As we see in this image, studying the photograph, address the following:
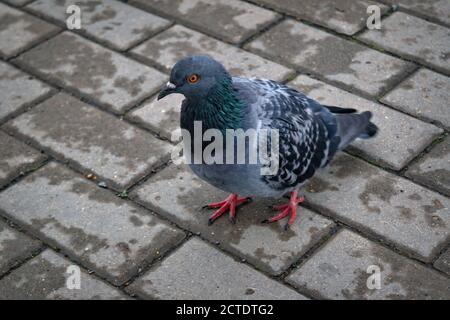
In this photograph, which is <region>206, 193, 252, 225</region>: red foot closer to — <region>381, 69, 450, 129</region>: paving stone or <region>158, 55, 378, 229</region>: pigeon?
<region>158, 55, 378, 229</region>: pigeon

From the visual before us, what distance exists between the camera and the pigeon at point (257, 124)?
165 inches

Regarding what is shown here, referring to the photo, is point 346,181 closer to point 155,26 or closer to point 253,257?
point 253,257

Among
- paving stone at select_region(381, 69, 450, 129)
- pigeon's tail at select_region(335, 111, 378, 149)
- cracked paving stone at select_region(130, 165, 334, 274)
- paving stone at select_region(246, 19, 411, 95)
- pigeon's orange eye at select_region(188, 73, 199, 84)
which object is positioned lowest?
cracked paving stone at select_region(130, 165, 334, 274)

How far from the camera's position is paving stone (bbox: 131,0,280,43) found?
619 centimetres

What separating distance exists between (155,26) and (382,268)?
9.94 ft

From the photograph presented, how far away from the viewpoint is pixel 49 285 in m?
4.25

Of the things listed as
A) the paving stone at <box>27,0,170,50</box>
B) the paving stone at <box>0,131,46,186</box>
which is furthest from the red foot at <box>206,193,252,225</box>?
the paving stone at <box>27,0,170,50</box>

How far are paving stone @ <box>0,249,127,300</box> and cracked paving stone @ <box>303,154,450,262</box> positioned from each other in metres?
1.48

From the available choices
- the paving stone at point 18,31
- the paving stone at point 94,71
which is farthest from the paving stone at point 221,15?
the paving stone at point 18,31

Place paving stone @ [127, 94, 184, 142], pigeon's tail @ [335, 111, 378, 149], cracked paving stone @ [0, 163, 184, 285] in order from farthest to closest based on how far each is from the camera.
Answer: paving stone @ [127, 94, 184, 142] < pigeon's tail @ [335, 111, 378, 149] < cracked paving stone @ [0, 163, 184, 285]

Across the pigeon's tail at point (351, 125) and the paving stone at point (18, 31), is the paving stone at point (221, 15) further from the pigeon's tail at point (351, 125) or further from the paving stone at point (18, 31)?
the pigeon's tail at point (351, 125)

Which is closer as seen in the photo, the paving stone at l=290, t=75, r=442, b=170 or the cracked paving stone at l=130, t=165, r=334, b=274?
the cracked paving stone at l=130, t=165, r=334, b=274

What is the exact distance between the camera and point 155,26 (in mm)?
6266

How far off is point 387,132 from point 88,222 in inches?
86.1
